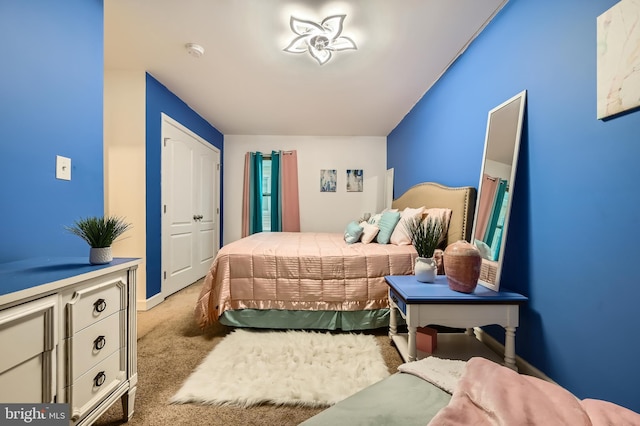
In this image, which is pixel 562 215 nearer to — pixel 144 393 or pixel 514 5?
pixel 514 5

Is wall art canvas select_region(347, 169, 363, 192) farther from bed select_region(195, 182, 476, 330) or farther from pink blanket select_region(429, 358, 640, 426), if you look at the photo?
pink blanket select_region(429, 358, 640, 426)

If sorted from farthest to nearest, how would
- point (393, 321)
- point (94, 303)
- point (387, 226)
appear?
point (387, 226), point (393, 321), point (94, 303)

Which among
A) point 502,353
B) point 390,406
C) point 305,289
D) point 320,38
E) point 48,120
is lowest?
point 502,353

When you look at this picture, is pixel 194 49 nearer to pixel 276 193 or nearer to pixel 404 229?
pixel 404 229

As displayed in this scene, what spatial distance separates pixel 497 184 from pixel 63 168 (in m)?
2.62

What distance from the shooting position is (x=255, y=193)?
521cm

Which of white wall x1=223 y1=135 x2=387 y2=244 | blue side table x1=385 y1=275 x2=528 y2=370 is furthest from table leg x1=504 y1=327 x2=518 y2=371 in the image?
white wall x1=223 y1=135 x2=387 y2=244

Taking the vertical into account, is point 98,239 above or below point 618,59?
below

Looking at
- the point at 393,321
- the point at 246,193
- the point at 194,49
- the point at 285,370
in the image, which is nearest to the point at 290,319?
the point at 285,370

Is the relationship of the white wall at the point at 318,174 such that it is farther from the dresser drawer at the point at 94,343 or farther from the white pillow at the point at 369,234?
the dresser drawer at the point at 94,343

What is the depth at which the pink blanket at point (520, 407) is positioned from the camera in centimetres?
59

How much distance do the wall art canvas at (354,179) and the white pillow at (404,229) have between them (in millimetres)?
2570

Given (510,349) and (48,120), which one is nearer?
(48,120)


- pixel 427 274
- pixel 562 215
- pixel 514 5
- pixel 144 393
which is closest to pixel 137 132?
pixel 144 393
